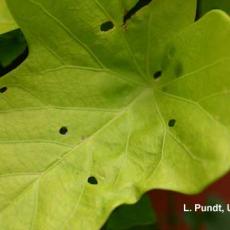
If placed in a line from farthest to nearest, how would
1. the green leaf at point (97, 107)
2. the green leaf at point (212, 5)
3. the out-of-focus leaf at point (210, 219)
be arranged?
the out-of-focus leaf at point (210, 219), the green leaf at point (212, 5), the green leaf at point (97, 107)

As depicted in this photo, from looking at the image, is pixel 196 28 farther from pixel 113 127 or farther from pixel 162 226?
pixel 162 226

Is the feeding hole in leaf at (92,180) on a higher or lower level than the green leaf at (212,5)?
lower

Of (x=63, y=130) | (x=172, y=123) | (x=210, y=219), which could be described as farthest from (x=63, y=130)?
(x=210, y=219)

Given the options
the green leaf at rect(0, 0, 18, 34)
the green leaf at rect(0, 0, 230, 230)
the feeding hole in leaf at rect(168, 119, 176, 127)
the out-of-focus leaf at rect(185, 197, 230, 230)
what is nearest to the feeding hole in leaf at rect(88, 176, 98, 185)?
the green leaf at rect(0, 0, 230, 230)

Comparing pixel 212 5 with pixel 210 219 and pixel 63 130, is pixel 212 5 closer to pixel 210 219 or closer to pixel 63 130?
pixel 63 130

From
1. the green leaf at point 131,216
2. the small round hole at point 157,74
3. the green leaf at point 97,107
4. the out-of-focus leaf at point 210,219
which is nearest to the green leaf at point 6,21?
the green leaf at point 97,107

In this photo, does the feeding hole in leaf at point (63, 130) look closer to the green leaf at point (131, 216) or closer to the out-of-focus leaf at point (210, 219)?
the green leaf at point (131, 216)

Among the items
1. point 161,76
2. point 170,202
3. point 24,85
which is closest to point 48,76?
point 24,85
